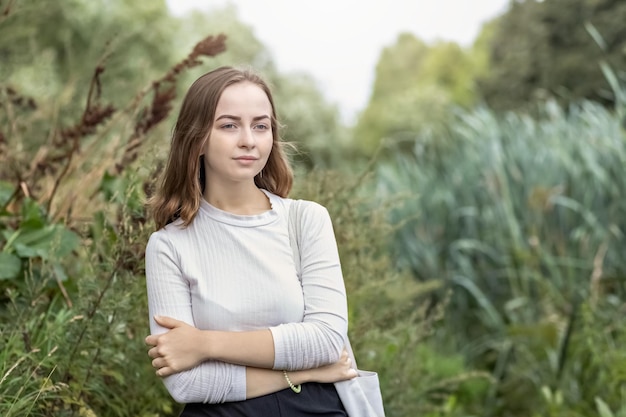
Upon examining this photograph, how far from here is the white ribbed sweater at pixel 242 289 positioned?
7.27 ft

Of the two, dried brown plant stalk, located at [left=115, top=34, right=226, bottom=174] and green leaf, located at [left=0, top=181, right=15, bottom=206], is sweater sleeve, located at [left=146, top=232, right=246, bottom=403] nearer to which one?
dried brown plant stalk, located at [left=115, top=34, right=226, bottom=174]

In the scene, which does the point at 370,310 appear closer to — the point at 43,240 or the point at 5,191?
the point at 43,240

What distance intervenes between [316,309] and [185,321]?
1.05 feet

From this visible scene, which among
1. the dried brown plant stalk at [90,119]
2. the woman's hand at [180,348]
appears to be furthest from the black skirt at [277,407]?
the dried brown plant stalk at [90,119]

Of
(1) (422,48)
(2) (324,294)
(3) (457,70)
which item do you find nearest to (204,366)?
(2) (324,294)

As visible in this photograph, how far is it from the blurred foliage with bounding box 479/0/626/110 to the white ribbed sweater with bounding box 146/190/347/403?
55.0 ft

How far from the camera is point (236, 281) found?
2.28 m

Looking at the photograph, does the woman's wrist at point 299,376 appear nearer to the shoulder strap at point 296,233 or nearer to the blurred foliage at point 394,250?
the shoulder strap at point 296,233

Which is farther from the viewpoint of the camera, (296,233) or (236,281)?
(296,233)

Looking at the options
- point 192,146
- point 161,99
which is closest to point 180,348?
point 192,146

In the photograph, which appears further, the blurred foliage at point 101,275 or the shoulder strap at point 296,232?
the blurred foliage at point 101,275

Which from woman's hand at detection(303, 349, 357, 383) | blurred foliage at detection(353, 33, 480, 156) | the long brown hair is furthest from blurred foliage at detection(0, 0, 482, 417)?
blurred foliage at detection(353, 33, 480, 156)

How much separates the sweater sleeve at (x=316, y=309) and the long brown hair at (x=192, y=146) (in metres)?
0.25

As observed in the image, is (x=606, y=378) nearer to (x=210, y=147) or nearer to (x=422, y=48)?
(x=210, y=147)
